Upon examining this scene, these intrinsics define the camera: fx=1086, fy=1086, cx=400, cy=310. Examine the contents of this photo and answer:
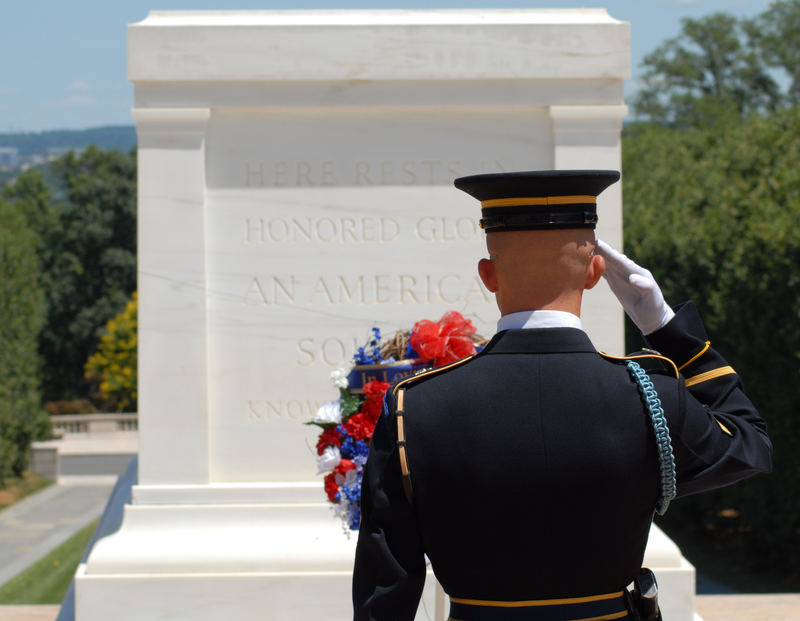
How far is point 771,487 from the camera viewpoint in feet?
33.9

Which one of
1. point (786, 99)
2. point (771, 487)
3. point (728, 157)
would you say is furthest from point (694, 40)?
point (771, 487)

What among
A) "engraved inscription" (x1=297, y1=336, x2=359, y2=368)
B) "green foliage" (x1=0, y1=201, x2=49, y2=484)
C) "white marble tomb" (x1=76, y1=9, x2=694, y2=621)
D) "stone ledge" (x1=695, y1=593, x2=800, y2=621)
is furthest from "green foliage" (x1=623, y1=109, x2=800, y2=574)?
"green foliage" (x1=0, y1=201, x2=49, y2=484)

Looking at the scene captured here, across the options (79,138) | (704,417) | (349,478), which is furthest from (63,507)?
(79,138)

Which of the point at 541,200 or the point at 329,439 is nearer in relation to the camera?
the point at 541,200

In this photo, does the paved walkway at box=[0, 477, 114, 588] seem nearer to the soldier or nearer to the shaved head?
the soldier

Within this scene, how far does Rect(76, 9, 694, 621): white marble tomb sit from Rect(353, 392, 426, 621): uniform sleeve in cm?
322

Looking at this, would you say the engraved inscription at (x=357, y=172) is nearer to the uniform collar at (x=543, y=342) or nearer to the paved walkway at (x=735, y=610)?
the paved walkway at (x=735, y=610)

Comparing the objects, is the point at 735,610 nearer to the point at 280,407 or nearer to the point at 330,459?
the point at 280,407

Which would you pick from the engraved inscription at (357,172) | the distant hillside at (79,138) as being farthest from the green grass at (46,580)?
the distant hillside at (79,138)

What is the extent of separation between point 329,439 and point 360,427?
0.62ft

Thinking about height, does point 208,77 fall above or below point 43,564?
above

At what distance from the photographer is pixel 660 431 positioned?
7.80 feet

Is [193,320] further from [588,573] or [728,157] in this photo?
[728,157]

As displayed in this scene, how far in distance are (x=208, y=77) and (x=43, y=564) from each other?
8105 millimetres
